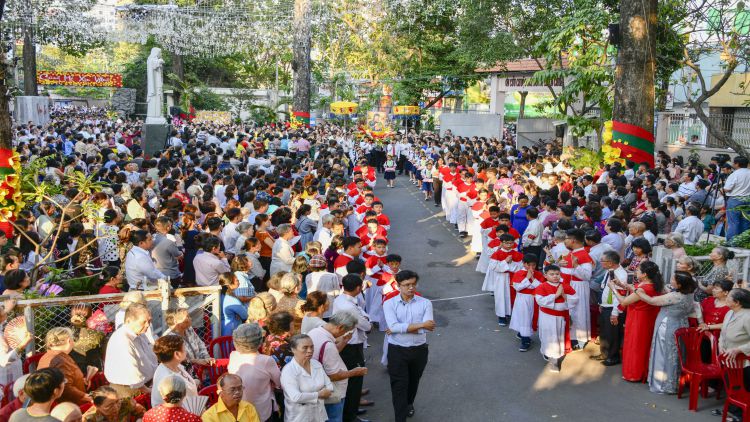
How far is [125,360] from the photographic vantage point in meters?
5.54

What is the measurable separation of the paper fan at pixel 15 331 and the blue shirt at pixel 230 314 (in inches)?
70.2

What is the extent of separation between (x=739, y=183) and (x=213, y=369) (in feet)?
33.4

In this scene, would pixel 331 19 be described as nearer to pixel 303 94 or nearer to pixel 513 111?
pixel 303 94

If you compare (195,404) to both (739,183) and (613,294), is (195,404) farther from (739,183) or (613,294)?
(739,183)

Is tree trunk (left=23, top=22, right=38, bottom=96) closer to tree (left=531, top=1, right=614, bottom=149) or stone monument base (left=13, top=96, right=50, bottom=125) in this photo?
stone monument base (left=13, top=96, right=50, bottom=125)

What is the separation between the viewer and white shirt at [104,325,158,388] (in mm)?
5535

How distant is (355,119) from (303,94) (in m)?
11.8

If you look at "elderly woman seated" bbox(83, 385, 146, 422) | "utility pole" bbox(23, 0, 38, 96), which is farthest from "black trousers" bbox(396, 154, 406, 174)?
"elderly woman seated" bbox(83, 385, 146, 422)

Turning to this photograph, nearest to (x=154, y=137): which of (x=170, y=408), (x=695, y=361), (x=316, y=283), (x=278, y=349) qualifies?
(x=316, y=283)

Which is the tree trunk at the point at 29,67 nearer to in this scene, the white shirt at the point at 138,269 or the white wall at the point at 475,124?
the white wall at the point at 475,124

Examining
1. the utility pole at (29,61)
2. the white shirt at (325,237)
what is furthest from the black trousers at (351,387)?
the utility pole at (29,61)

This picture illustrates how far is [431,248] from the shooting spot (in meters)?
14.8

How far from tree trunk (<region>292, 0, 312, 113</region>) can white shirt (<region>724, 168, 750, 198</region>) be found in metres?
21.1

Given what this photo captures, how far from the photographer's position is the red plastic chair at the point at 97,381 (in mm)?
5758
